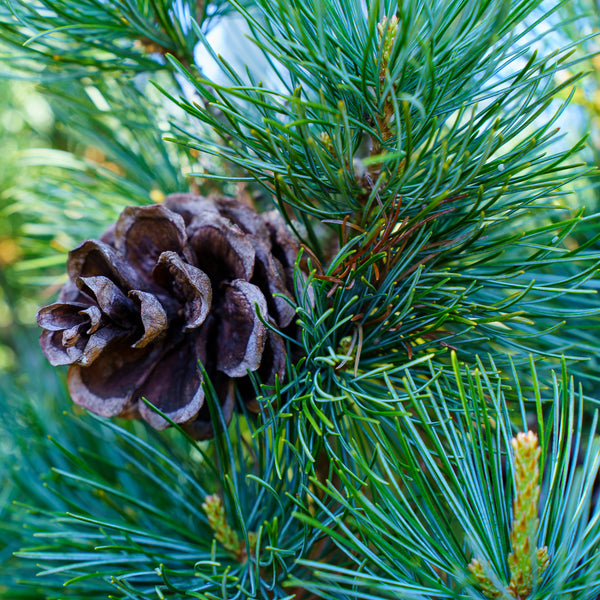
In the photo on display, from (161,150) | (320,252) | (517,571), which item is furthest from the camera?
(161,150)

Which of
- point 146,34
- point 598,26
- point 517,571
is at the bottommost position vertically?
point 517,571

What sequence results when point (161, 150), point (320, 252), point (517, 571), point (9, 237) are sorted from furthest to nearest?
1. point (9, 237)
2. point (161, 150)
3. point (320, 252)
4. point (517, 571)

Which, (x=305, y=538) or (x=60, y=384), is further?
(x=60, y=384)

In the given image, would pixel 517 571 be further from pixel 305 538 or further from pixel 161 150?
pixel 161 150

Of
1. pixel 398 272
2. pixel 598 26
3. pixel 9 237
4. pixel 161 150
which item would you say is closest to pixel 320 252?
pixel 398 272
